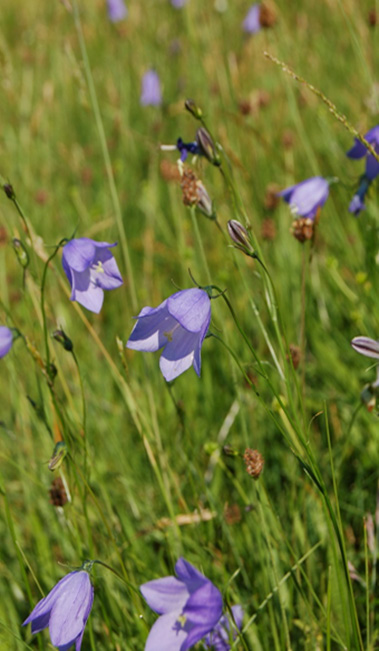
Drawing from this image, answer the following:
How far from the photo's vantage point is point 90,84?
1.98 metres

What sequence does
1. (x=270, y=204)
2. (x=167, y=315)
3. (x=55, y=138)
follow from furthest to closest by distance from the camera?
(x=55, y=138) < (x=270, y=204) < (x=167, y=315)

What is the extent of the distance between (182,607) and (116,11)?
6102mm

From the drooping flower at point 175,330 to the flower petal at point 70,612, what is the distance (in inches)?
18.5

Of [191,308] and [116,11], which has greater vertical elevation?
[116,11]

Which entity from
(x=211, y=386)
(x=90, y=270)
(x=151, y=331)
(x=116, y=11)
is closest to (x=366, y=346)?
(x=151, y=331)

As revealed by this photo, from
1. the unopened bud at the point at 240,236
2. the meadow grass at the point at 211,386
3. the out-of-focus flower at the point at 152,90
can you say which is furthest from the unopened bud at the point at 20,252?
the out-of-focus flower at the point at 152,90

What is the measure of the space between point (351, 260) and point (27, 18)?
662 cm

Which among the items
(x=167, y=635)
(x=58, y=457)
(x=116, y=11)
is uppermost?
(x=116, y=11)

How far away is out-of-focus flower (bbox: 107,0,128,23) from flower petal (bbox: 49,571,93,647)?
587cm

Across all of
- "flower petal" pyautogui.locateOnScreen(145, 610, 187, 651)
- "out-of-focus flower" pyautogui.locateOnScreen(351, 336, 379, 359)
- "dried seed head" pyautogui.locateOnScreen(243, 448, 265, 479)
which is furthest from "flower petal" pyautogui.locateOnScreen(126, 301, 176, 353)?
"flower petal" pyautogui.locateOnScreen(145, 610, 187, 651)

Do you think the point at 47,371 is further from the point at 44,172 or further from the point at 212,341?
the point at 44,172

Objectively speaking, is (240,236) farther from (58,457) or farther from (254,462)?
(58,457)

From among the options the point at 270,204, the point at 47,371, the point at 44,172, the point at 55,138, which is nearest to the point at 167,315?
the point at 47,371

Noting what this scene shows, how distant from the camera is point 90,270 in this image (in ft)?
5.92
